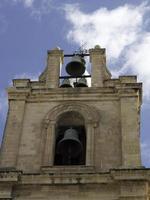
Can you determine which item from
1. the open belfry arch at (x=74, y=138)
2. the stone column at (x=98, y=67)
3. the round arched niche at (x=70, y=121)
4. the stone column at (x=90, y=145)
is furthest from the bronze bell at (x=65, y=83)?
the stone column at (x=90, y=145)

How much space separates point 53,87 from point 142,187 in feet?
19.2

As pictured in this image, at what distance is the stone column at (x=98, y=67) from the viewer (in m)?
22.5

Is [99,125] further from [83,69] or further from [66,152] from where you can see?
[83,69]

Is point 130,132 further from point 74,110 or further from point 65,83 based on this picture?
point 65,83

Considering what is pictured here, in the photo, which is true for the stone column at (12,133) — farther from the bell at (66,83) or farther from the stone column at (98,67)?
the stone column at (98,67)

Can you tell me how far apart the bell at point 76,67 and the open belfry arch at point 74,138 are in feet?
2.30

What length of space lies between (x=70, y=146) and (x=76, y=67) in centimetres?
471

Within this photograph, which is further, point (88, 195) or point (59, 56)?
point (59, 56)

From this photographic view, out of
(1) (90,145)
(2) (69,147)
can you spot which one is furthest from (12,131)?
(1) (90,145)

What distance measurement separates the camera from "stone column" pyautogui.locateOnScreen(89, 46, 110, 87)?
22.5m

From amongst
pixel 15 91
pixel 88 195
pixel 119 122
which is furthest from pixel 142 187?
pixel 15 91

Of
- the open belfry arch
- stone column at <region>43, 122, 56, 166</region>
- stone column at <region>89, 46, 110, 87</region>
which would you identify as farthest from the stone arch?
stone column at <region>89, 46, 110, 87</region>

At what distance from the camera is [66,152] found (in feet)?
67.3

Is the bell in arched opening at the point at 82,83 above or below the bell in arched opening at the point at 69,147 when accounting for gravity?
above
